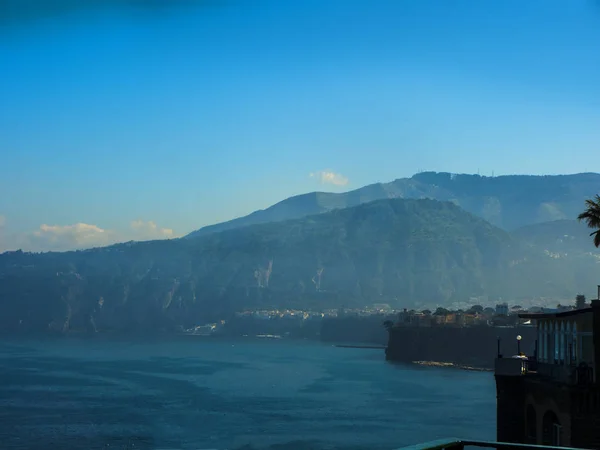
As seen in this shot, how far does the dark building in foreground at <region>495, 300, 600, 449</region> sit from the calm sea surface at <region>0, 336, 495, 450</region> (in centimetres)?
4366

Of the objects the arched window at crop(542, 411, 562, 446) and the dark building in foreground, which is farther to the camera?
the arched window at crop(542, 411, 562, 446)

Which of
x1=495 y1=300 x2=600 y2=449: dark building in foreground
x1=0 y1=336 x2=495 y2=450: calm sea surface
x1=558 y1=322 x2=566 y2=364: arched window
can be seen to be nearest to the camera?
x1=495 y1=300 x2=600 y2=449: dark building in foreground

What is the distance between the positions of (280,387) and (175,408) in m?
34.0

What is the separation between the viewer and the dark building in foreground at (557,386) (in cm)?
3478

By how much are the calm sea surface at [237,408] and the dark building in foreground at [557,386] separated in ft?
143

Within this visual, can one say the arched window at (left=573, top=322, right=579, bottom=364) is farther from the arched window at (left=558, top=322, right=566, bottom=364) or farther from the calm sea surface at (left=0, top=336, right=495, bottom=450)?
the calm sea surface at (left=0, top=336, right=495, bottom=450)

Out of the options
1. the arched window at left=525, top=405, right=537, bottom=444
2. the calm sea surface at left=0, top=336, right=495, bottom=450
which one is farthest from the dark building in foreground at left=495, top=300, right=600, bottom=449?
the calm sea surface at left=0, top=336, right=495, bottom=450

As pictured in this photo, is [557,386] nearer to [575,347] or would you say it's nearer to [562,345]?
[575,347]

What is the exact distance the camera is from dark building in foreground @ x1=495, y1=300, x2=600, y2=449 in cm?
3478

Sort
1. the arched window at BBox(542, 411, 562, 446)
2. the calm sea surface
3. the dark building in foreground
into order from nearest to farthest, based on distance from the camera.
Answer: the dark building in foreground, the arched window at BBox(542, 411, 562, 446), the calm sea surface

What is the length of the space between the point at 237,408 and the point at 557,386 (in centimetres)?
8125

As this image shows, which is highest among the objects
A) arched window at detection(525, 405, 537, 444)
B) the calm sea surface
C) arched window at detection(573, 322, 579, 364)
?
arched window at detection(573, 322, 579, 364)

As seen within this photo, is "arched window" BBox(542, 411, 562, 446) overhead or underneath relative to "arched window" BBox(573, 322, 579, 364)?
underneath

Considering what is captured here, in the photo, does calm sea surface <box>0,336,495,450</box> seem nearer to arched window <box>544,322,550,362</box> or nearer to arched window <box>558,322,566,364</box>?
arched window <box>544,322,550,362</box>
